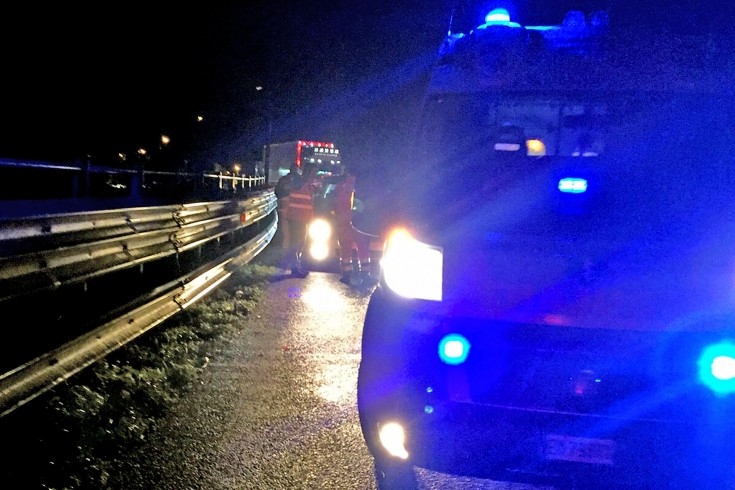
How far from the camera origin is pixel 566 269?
349 cm

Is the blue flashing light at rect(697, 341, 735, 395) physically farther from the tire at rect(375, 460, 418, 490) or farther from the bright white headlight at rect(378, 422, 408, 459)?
the tire at rect(375, 460, 418, 490)

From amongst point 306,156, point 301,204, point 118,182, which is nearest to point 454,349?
point 301,204

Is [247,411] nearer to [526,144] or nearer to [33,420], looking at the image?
[33,420]

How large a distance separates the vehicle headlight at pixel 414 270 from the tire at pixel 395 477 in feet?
3.34

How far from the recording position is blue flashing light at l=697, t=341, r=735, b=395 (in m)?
3.08

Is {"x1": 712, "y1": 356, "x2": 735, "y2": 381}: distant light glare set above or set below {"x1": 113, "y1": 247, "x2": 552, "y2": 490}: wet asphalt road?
above

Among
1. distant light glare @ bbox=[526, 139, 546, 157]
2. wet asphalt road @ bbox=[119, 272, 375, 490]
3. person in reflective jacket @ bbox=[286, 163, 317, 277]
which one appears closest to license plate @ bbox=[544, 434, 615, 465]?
wet asphalt road @ bbox=[119, 272, 375, 490]

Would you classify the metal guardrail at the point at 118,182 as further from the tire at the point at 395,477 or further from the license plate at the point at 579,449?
the license plate at the point at 579,449

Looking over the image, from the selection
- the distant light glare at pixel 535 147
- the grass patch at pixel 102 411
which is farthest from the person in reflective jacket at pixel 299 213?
the distant light glare at pixel 535 147

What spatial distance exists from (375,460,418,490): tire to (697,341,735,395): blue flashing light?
1635 millimetres

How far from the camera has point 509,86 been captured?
14.8ft

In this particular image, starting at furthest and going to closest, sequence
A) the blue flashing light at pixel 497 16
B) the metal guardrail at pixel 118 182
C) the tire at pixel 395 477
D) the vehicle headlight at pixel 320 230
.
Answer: the vehicle headlight at pixel 320 230 → the metal guardrail at pixel 118 182 → the blue flashing light at pixel 497 16 → the tire at pixel 395 477

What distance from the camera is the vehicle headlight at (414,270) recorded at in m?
3.52

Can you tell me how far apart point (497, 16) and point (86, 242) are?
3478mm
